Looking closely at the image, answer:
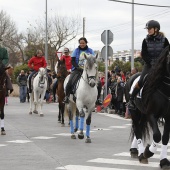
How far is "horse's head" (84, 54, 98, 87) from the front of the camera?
1239 centimetres

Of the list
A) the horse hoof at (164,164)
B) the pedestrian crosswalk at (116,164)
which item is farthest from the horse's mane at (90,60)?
the horse hoof at (164,164)

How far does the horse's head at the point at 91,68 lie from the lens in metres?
12.4

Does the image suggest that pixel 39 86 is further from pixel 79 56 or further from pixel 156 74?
pixel 156 74

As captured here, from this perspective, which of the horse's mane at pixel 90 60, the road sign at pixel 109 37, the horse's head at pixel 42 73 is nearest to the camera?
the horse's mane at pixel 90 60

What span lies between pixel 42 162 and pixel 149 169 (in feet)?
6.70

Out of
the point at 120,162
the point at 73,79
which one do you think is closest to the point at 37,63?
the point at 73,79

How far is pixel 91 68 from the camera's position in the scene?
40.9 feet

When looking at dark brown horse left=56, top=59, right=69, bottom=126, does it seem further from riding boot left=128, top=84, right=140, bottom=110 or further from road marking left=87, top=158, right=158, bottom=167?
road marking left=87, top=158, right=158, bottom=167

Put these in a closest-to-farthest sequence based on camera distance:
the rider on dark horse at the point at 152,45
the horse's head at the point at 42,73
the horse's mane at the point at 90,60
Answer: the rider on dark horse at the point at 152,45 < the horse's mane at the point at 90,60 < the horse's head at the point at 42,73

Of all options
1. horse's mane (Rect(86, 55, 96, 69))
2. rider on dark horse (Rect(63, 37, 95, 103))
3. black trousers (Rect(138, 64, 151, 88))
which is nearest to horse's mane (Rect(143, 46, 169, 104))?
black trousers (Rect(138, 64, 151, 88))

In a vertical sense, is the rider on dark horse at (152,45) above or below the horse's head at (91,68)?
above

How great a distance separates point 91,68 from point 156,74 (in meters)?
3.90

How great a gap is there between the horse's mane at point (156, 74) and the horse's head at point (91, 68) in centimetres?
359

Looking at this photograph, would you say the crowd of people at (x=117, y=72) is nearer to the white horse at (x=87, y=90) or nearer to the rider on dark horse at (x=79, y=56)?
the rider on dark horse at (x=79, y=56)
